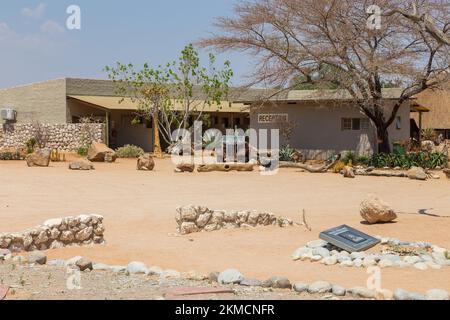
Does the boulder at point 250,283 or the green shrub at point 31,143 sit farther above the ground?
the green shrub at point 31,143

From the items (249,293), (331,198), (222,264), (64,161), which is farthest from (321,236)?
(64,161)

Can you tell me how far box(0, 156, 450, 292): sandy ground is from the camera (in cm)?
920

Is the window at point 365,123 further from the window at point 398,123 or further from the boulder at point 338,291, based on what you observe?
the boulder at point 338,291

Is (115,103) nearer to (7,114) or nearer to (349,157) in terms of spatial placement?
(7,114)

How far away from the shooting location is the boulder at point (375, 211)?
12.5m

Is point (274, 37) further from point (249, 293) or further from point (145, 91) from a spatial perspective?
point (249, 293)

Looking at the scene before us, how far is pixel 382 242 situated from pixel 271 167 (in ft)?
56.6

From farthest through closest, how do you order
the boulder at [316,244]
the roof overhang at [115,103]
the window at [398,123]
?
the roof overhang at [115,103] < the window at [398,123] < the boulder at [316,244]

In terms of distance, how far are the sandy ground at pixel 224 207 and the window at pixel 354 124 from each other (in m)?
6.82

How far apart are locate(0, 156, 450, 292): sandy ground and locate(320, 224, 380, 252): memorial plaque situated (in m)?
0.70

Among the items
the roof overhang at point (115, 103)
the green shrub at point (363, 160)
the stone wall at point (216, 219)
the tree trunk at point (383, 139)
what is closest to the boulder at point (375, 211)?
the stone wall at point (216, 219)

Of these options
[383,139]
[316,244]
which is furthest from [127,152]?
[316,244]

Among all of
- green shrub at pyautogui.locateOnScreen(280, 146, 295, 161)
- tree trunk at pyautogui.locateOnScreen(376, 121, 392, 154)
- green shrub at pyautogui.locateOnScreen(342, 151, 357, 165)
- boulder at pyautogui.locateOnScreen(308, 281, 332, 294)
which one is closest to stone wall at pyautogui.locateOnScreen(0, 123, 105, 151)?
green shrub at pyautogui.locateOnScreen(280, 146, 295, 161)

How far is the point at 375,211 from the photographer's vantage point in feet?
41.0
